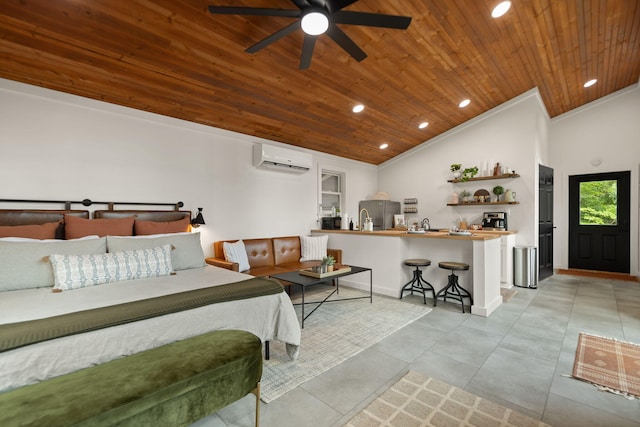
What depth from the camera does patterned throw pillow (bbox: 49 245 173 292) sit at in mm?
2186

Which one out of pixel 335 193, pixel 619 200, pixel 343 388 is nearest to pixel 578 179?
pixel 619 200

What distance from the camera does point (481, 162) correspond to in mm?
5852

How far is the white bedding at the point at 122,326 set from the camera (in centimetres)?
137

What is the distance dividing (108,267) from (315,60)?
115 inches

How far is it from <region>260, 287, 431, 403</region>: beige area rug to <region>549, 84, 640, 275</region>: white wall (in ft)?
16.0

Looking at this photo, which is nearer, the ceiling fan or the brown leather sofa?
the ceiling fan

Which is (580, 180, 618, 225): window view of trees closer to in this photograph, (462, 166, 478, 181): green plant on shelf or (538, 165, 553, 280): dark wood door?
(538, 165, 553, 280): dark wood door

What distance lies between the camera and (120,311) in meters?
1.68

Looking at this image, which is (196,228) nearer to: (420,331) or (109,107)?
(109,107)

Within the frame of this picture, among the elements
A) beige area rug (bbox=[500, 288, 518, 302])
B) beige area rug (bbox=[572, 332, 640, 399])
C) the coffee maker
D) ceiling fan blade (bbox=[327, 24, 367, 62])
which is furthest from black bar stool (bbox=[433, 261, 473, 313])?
ceiling fan blade (bbox=[327, 24, 367, 62])

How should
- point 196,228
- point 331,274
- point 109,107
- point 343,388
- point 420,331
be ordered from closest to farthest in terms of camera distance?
point 343,388, point 420,331, point 109,107, point 331,274, point 196,228

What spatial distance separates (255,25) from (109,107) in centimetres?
198

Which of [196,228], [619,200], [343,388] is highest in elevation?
[619,200]

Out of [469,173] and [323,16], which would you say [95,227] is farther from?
[469,173]
